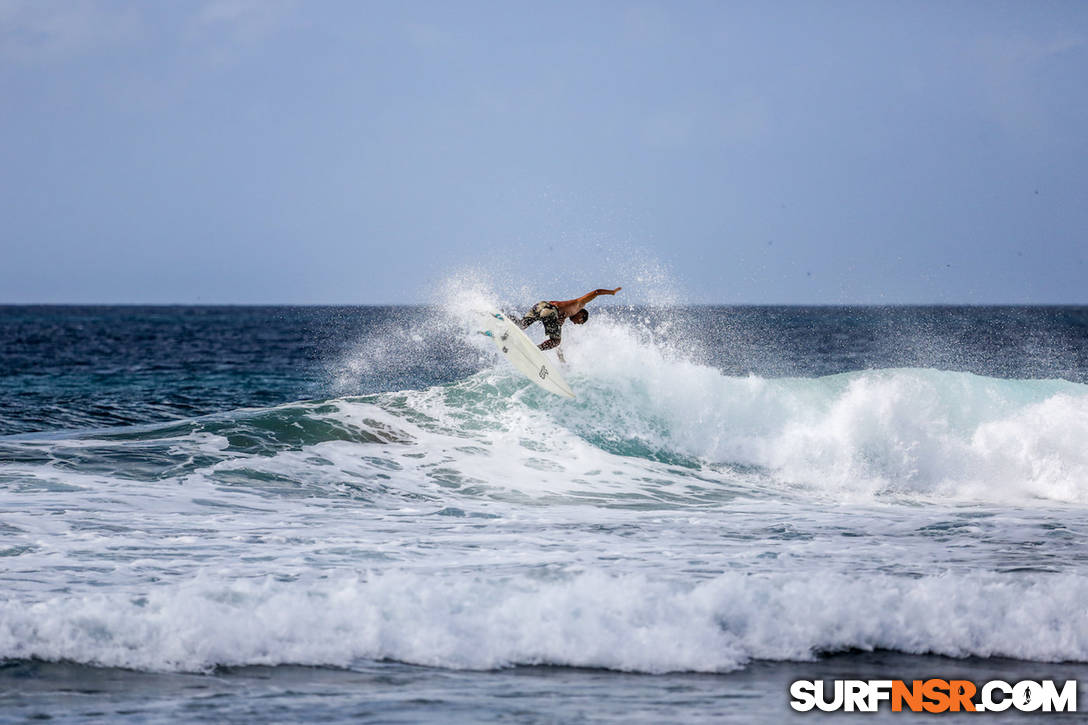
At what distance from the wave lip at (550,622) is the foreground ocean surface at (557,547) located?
24 millimetres

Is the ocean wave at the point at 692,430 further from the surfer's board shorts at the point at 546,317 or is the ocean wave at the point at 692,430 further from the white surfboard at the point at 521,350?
the surfer's board shorts at the point at 546,317

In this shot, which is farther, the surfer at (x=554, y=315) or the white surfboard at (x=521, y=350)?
the white surfboard at (x=521, y=350)

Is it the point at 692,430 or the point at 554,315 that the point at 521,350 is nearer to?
the point at 554,315

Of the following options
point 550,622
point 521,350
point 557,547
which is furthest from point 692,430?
point 550,622

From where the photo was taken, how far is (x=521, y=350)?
1678 centimetres

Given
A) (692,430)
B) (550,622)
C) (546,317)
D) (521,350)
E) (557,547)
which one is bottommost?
(550,622)

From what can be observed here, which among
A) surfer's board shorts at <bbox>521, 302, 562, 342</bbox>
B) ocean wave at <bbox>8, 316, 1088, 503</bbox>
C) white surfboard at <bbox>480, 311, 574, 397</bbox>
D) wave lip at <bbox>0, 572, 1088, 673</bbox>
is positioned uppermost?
surfer's board shorts at <bbox>521, 302, 562, 342</bbox>

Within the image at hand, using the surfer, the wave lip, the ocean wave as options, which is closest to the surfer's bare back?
the surfer

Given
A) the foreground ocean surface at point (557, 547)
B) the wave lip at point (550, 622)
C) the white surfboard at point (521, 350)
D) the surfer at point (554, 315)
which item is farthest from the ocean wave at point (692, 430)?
the wave lip at point (550, 622)

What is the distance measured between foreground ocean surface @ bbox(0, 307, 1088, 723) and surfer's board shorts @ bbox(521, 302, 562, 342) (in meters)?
1.67

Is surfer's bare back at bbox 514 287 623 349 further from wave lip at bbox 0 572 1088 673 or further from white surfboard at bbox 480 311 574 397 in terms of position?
wave lip at bbox 0 572 1088 673

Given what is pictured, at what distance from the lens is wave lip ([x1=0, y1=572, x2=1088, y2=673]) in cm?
736

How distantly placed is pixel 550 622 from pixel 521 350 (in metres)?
9.26

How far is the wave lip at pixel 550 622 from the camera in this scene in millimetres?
7355
